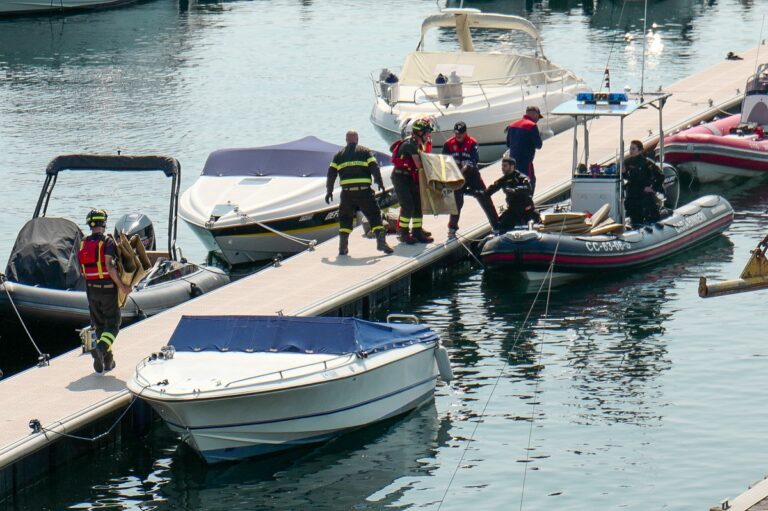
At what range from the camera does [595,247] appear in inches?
922

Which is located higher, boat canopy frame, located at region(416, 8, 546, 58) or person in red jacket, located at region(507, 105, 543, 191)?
boat canopy frame, located at region(416, 8, 546, 58)

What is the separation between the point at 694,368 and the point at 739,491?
14.0 feet

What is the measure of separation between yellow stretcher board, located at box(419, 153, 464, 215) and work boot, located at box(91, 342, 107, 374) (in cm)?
674

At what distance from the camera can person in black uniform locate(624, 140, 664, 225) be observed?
24.1 metres

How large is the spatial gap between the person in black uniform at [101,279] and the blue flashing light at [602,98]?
9406mm

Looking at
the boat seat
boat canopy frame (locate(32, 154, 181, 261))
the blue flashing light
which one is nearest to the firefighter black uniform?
the boat seat

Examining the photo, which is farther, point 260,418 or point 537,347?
point 537,347

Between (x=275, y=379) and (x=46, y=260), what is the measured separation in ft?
20.0

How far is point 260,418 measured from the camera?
1605 centimetres

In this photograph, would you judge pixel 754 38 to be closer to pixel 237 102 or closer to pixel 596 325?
pixel 237 102

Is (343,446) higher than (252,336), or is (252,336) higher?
(252,336)

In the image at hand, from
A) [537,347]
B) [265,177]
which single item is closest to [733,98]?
[265,177]

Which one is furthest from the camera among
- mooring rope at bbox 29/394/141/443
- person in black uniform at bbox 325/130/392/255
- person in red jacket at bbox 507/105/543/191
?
person in red jacket at bbox 507/105/543/191

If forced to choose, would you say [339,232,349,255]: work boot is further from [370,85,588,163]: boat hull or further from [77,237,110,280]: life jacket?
[370,85,588,163]: boat hull
